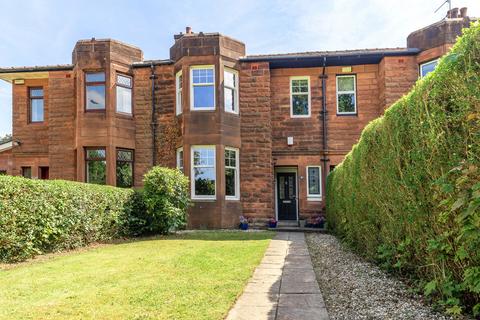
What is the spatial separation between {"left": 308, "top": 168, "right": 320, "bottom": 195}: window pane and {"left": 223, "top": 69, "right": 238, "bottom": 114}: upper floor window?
3.91 meters

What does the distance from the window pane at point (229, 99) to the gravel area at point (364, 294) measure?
8.68 m

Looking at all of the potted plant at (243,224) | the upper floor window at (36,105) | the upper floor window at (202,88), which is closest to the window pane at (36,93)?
the upper floor window at (36,105)

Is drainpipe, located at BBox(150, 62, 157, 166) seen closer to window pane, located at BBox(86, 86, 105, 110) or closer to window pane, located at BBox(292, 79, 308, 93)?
window pane, located at BBox(86, 86, 105, 110)

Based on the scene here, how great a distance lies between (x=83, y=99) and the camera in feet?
45.6

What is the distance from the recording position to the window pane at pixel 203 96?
13391 millimetres

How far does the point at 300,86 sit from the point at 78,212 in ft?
32.1

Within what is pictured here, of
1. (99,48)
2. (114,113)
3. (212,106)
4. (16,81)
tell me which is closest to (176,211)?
(212,106)

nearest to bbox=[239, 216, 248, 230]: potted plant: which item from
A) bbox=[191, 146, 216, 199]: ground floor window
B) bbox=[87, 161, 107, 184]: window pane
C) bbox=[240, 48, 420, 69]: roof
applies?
bbox=[191, 146, 216, 199]: ground floor window

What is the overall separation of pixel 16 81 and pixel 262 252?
14406 millimetres

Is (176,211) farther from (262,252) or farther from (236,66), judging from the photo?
(236,66)

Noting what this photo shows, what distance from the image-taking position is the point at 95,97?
14.1 metres

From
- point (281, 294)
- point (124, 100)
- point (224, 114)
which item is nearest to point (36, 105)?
point (124, 100)

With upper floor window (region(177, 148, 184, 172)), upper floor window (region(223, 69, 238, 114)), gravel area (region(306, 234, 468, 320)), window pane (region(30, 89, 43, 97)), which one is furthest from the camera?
window pane (region(30, 89, 43, 97))

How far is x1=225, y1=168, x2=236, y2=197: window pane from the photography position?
1347 centimetres
